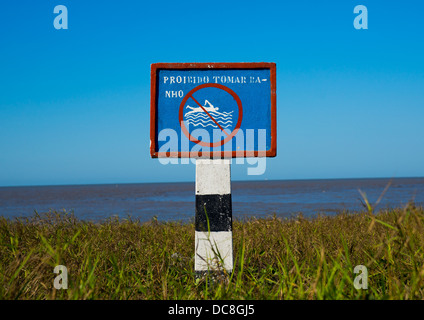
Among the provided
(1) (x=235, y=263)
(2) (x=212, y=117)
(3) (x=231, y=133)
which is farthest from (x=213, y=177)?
(1) (x=235, y=263)

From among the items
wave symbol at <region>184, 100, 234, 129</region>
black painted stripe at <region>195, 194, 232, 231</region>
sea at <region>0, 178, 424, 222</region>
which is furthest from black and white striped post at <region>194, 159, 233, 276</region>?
sea at <region>0, 178, 424, 222</region>

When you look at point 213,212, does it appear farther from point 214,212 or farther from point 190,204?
point 190,204

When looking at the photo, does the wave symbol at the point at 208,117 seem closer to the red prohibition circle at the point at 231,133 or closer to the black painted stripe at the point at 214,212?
the red prohibition circle at the point at 231,133

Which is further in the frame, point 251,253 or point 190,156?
point 251,253

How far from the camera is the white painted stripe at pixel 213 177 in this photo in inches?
148

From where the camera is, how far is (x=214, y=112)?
150 inches

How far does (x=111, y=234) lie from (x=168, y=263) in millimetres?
1989

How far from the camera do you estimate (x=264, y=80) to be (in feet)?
12.8

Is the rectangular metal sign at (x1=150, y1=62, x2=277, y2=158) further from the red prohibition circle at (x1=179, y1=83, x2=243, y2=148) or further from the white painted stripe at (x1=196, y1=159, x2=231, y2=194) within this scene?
the white painted stripe at (x1=196, y1=159, x2=231, y2=194)

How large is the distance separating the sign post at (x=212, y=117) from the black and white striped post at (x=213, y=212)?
11 millimetres

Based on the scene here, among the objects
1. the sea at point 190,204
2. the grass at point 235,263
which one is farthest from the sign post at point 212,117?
the sea at point 190,204

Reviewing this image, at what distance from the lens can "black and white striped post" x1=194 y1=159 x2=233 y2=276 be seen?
3646 mm
